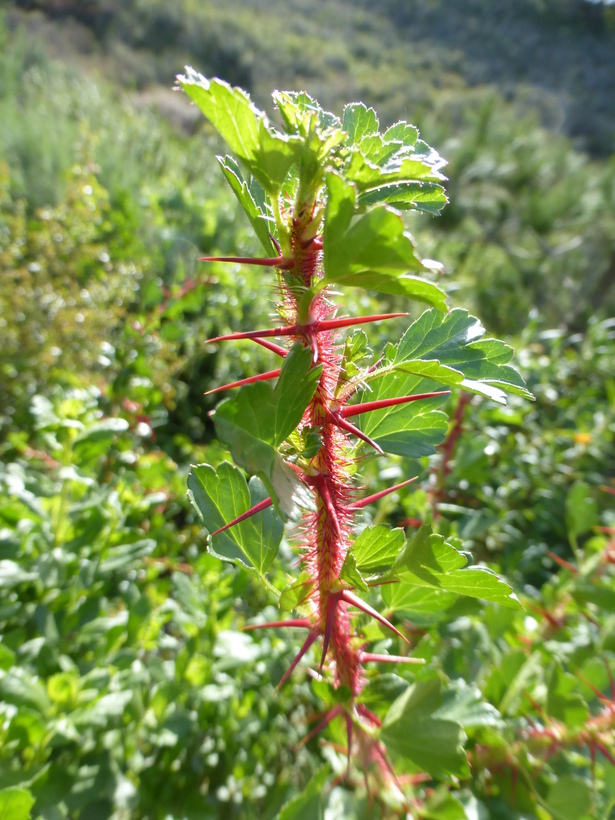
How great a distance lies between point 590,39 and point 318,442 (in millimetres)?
16766

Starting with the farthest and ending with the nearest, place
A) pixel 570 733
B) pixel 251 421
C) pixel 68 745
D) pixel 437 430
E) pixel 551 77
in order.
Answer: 1. pixel 551 77
2. pixel 68 745
3. pixel 570 733
4. pixel 437 430
5. pixel 251 421

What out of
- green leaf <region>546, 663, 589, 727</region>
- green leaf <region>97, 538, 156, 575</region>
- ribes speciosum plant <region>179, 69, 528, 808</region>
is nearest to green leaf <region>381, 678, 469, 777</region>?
ribes speciosum plant <region>179, 69, 528, 808</region>

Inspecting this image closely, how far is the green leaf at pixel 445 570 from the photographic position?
0.32 meters

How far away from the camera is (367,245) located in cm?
25

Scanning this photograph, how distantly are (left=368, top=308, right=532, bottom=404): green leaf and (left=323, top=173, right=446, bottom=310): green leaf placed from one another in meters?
0.07

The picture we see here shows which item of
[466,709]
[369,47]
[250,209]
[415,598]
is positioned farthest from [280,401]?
[369,47]

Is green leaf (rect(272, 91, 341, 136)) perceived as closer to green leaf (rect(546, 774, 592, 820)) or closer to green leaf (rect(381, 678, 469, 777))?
green leaf (rect(381, 678, 469, 777))

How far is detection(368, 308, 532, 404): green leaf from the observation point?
1.07 feet

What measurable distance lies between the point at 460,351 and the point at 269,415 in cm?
14

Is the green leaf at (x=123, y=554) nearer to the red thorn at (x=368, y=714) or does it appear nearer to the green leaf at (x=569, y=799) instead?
the red thorn at (x=368, y=714)

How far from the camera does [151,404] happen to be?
1.05 meters

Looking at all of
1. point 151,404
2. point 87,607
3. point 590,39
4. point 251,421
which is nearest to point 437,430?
point 251,421

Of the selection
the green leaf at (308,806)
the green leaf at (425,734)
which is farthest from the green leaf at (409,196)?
the green leaf at (308,806)

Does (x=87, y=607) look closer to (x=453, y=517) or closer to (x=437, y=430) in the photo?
(x=437, y=430)
